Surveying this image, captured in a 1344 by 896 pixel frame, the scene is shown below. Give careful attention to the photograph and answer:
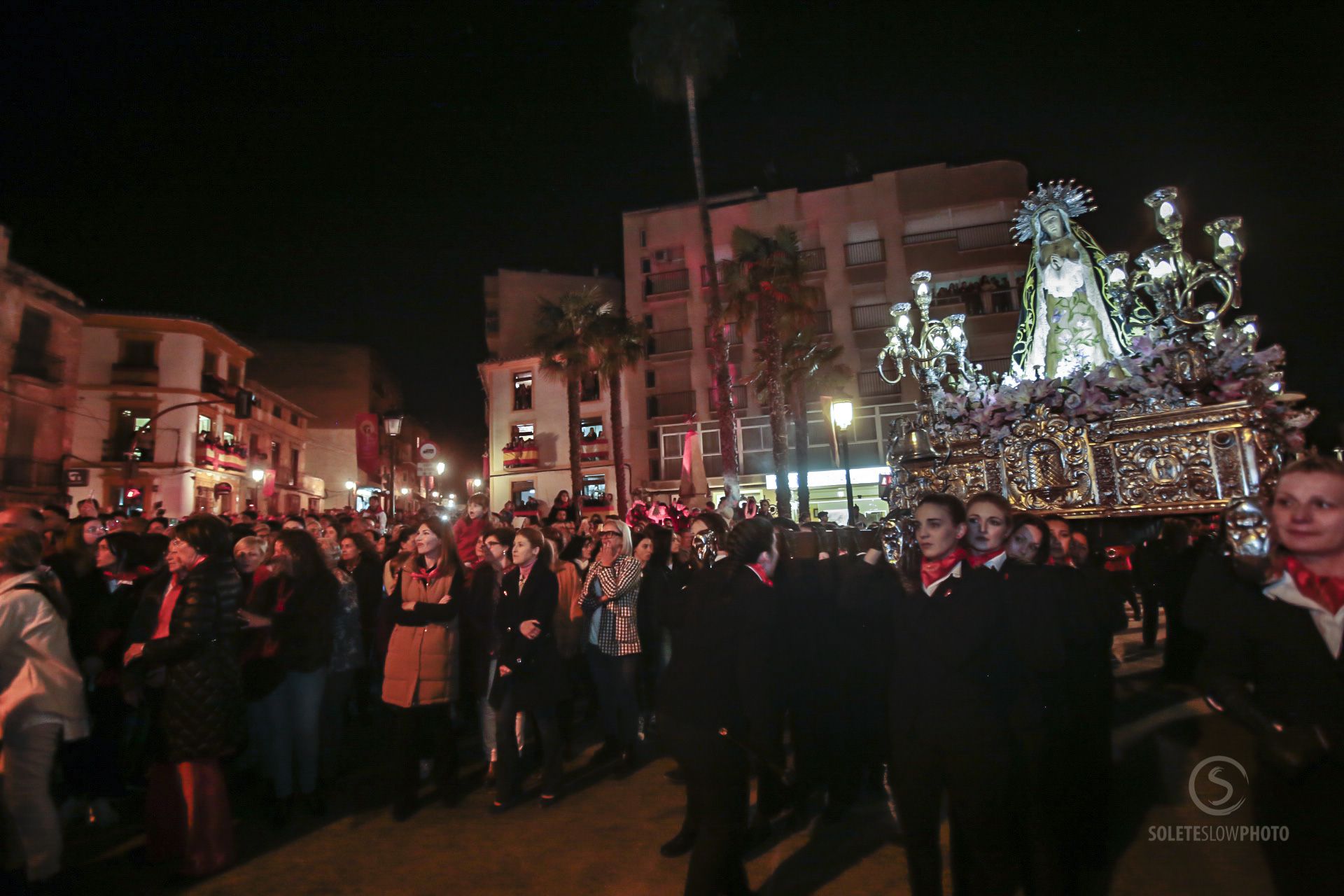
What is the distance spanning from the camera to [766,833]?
4645 millimetres

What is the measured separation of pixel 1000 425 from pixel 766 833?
5.18m

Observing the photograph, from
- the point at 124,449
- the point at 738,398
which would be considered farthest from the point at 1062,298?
the point at 124,449

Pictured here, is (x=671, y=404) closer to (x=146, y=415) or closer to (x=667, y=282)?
(x=667, y=282)

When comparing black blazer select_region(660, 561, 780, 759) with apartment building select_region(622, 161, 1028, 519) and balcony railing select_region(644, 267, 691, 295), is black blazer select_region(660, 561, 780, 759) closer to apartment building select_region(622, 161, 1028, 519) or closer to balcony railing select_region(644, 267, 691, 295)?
apartment building select_region(622, 161, 1028, 519)

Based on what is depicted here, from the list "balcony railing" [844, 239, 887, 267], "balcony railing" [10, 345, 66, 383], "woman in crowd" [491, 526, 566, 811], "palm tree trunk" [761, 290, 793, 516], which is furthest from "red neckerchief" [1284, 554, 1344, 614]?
"balcony railing" [844, 239, 887, 267]

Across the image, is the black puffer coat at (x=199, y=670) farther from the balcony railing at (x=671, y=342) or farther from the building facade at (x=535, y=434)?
the balcony railing at (x=671, y=342)

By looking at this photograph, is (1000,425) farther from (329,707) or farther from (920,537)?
(329,707)

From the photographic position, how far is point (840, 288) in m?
33.0

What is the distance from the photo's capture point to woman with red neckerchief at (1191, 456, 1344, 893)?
2.15 m

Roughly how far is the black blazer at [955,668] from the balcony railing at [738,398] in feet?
97.2

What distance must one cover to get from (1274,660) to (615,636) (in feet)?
16.1

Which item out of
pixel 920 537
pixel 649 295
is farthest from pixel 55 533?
pixel 649 295

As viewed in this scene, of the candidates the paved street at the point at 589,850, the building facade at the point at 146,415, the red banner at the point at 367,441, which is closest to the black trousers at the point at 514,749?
the paved street at the point at 589,850

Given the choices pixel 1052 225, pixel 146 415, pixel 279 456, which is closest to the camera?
pixel 1052 225
